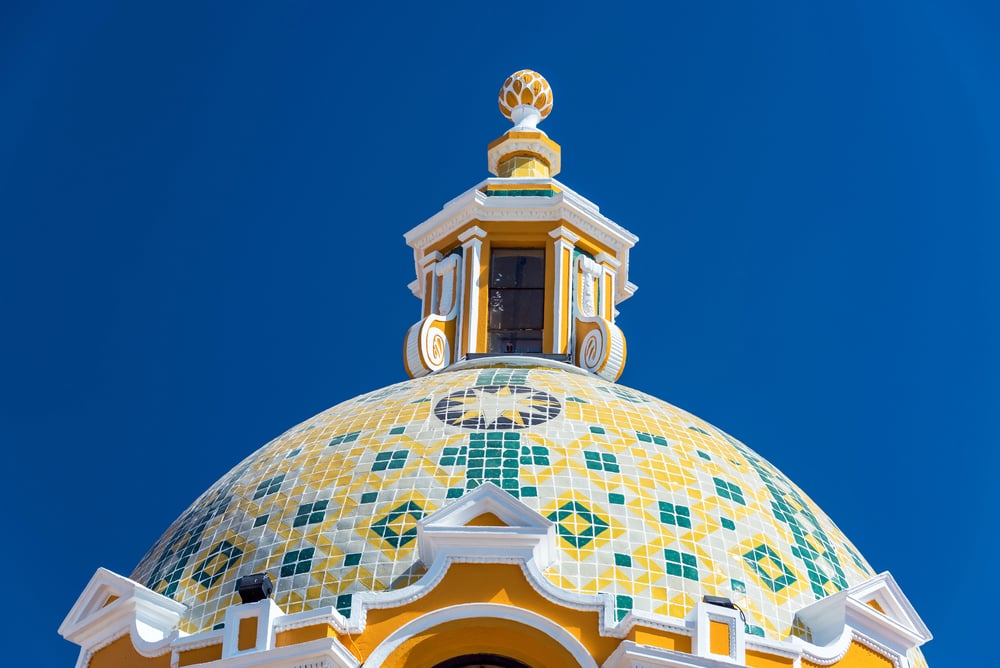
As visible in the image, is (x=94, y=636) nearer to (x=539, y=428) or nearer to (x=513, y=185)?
(x=539, y=428)

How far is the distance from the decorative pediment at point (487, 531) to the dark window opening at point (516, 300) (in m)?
8.23

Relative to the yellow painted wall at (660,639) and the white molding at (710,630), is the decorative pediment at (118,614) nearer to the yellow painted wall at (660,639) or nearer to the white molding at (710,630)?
the yellow painted wall at (660,639)

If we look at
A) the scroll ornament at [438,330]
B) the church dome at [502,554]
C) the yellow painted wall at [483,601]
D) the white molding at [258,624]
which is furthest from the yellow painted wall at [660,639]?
the scroll ornament at [438,330]

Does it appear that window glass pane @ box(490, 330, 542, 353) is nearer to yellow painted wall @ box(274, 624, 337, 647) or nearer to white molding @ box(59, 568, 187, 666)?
white molding @ box(59, 568, 187, 666)

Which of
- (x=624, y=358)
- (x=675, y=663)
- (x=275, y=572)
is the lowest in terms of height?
(x=675, y=663)

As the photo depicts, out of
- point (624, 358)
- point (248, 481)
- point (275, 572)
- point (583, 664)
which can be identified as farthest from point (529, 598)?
point (624, 358)

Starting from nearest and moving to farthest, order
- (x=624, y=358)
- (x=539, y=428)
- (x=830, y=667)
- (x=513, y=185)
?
(x=830, y=667), (x=539, y=428), (x=624, y=358), (x=513, y=185)

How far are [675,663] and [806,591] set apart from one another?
123 inches

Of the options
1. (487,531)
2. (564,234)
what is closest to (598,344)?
(564,234)

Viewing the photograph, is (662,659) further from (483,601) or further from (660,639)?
(483,601)

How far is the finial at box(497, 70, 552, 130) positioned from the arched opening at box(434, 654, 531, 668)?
1367 centimetres

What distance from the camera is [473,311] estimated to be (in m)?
31.4

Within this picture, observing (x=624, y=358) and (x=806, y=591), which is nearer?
(x=806, y=591)

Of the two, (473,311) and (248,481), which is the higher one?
(473,311)
